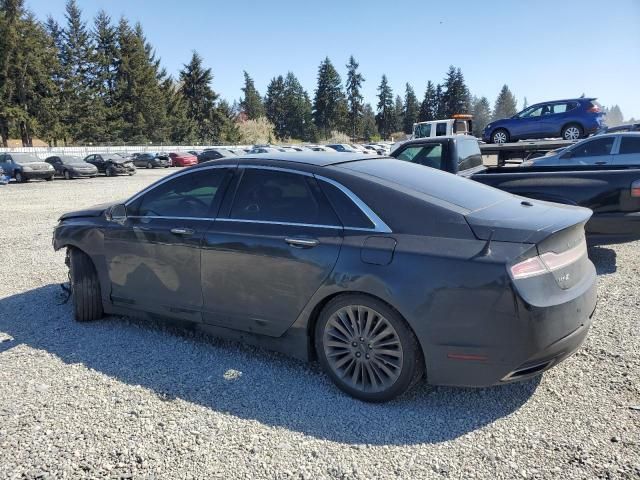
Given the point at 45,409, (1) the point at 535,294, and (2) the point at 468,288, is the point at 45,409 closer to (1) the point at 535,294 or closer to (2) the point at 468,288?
(2) the point at 468,288

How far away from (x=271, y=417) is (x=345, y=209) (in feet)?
4.79

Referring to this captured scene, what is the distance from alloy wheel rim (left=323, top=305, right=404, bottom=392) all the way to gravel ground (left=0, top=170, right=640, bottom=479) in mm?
170

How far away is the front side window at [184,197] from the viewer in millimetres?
3887

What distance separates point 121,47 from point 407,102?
6273cm

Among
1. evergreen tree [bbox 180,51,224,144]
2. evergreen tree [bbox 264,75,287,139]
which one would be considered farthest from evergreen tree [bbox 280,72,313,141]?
evergreen tree [bbox 180,51,224,144]

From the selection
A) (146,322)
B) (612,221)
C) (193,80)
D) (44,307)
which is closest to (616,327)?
(612,221)

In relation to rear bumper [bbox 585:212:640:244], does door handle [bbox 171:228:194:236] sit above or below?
above

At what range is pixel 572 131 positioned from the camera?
51.8ft

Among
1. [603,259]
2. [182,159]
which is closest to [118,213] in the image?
[603,259]

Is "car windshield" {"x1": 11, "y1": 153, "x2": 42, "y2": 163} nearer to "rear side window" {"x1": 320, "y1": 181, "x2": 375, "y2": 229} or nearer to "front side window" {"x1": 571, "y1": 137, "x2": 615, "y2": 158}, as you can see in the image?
"front side window" {"x1": 571, "y1": 137, "x2": 615, "y2": 158}

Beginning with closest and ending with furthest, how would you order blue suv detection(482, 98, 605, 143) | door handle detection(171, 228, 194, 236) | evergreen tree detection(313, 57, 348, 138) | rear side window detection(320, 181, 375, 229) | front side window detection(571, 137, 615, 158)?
rear side window detection(320, 181, 375, 229) < door handle detection(171, 228, 194, 236) < front side window detection(571, 137, 615, 158) < blue suv detection(482, 98, 605, 143) < evergreen tree detection(313, 57, 348, 138)

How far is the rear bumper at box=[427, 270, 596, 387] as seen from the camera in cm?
264

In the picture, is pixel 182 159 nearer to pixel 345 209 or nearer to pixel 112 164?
pixel 112 164

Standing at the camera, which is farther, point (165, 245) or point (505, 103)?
point (505, 103)
